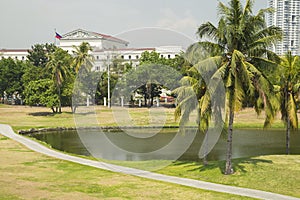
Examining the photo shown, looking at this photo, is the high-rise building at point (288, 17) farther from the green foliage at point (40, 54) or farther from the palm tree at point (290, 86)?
the palm tree at point (290, 86)

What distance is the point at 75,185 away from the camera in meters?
18.5

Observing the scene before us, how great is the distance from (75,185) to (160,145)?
17665 millimetres

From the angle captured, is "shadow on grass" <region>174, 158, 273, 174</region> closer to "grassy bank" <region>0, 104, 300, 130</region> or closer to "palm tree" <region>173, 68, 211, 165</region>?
"palm tree" <region>173, 68, 211, 165</region>

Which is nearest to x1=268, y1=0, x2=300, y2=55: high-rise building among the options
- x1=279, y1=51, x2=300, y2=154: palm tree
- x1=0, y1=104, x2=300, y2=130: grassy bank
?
x1=0, y1=104, x2=300, y2=130: grassy bank

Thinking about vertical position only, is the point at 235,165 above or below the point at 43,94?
below

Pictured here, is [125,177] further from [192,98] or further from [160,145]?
[160,145]

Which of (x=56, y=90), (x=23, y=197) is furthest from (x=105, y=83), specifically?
(x=23, y=197)

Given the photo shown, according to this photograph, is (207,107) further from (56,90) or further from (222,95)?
(56,90)

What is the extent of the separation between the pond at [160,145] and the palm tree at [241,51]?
939 centimetres

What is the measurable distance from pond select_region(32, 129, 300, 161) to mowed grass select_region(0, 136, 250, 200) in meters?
7.19

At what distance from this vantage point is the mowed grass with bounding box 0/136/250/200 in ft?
54.9

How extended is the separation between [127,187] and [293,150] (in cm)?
1891

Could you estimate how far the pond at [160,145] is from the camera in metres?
30.2

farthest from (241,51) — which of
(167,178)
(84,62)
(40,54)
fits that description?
(40,54)
